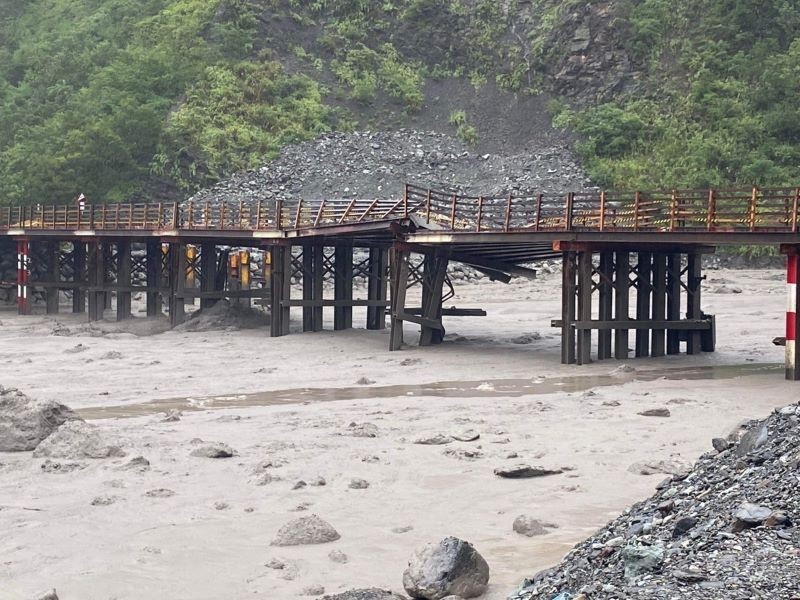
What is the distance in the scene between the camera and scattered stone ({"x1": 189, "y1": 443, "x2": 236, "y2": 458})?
16.0m

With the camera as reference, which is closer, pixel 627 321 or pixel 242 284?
pixel 627 321

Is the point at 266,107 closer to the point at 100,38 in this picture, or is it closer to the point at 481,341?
the point at 100,38

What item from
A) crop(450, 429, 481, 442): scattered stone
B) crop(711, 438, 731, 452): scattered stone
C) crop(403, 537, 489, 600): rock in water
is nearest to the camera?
crop(403, 537, 489, 600): rock in water

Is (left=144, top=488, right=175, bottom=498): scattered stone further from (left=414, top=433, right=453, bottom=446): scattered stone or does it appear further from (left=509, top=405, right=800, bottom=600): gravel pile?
(left=509, top=405, right=800, bottom=600): gravel pile

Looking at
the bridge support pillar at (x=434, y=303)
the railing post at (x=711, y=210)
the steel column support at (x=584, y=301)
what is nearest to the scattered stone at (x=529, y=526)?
the railing post at (x=711, y=210)

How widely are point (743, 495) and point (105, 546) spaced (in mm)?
5933

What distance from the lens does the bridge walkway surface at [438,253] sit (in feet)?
85.7

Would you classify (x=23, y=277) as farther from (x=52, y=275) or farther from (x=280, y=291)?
(x=280, y=291)

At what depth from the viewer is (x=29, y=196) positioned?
60656mm

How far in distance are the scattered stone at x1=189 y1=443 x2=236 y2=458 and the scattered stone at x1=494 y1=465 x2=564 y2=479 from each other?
3.64m

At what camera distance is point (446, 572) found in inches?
386

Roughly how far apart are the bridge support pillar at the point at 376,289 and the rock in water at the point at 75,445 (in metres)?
21.4

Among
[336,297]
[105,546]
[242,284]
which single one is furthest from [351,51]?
[105,546]

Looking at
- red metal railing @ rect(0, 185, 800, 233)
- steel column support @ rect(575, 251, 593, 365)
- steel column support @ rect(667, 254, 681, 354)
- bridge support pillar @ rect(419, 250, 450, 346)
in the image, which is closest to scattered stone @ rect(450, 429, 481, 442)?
red metal railing @ rect(0, 185, 800, 233)
